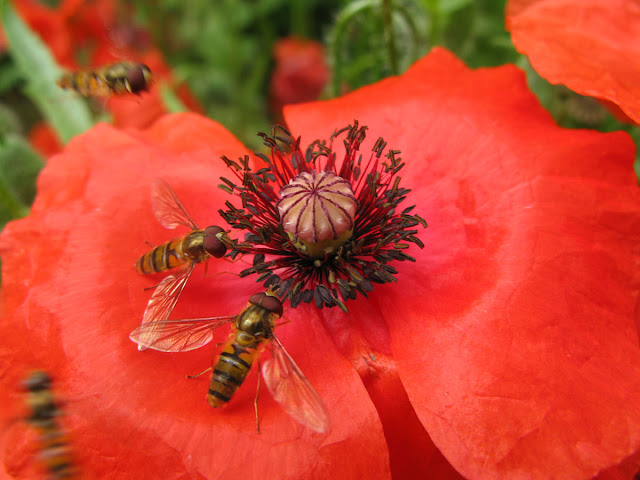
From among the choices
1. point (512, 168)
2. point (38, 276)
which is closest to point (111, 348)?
point (38, 276)

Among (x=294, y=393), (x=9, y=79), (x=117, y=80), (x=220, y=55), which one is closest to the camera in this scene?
(x=294, y=393)

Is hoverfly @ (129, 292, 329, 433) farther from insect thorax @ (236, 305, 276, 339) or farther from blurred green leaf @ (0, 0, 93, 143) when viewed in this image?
blurred green leaf @ (0, 0, 93, 143)

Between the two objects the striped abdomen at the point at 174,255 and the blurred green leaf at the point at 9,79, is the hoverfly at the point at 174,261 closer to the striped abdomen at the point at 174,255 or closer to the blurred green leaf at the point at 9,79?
the striped abdomen at the point at 174,255

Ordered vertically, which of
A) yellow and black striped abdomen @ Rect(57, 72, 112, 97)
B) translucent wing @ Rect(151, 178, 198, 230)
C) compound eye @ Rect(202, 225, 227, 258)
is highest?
yellow and black striped abdomen @ Rect(57, 72, 112, 97)

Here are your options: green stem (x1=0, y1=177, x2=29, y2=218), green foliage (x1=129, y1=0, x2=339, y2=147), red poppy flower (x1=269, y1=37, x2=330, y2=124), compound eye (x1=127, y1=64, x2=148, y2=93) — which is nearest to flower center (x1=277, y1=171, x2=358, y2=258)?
compound eye (x1=127, y1=64, x2=148, y2=93)

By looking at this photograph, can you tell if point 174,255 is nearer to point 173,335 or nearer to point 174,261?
point 174,261

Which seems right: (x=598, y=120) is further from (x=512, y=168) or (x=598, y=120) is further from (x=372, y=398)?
(x=372, y=398)

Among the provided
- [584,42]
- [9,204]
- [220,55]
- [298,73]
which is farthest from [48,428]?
[298,73]
